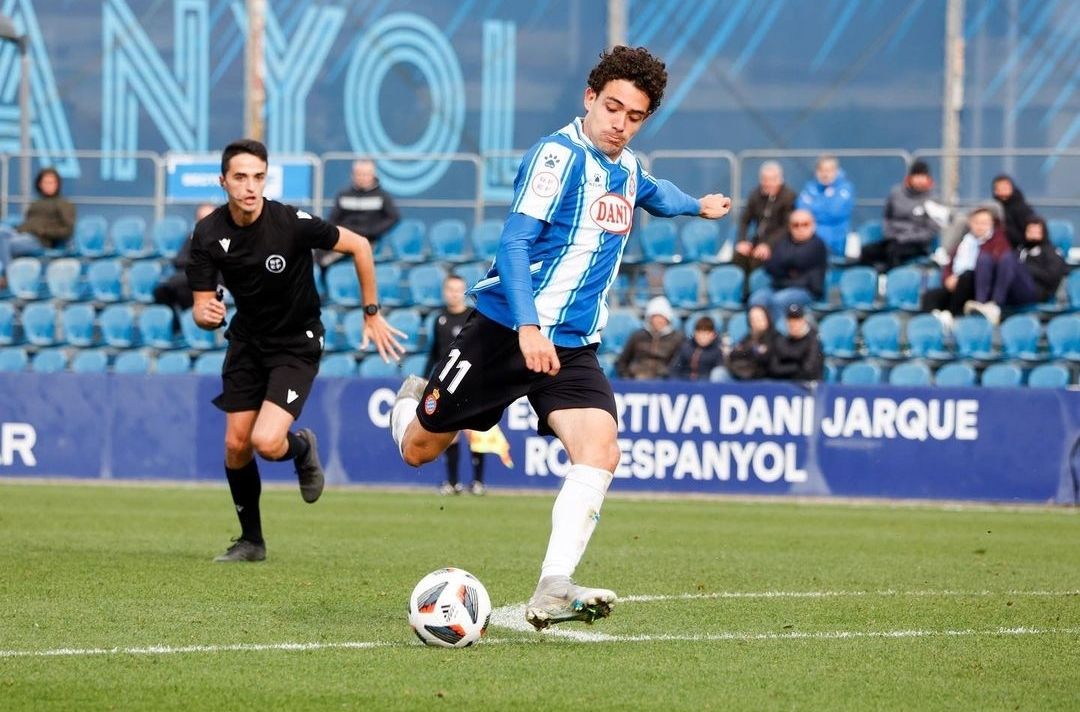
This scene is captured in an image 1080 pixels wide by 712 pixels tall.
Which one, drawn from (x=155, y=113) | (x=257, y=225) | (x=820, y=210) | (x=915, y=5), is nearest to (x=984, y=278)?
(x=820, y=210)

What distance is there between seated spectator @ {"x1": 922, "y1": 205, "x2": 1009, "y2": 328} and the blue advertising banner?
228cm

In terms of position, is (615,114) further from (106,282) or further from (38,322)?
(106,282)

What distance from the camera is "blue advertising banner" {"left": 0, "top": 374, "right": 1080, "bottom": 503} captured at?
16.7 metres

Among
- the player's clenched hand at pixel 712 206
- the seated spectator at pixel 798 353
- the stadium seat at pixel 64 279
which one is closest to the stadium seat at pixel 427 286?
the stadium seat at pixel 64 279

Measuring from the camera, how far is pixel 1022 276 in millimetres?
18453

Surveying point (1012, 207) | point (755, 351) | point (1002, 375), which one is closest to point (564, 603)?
point (755, 351)

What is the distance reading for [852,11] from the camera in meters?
23.1

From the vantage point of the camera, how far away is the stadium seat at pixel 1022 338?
18391 mm

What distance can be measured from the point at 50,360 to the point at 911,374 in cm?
1058

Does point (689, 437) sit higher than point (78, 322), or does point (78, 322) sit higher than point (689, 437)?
point (78, 322)

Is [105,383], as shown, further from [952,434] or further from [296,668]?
[296,668]

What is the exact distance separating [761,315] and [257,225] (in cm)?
925

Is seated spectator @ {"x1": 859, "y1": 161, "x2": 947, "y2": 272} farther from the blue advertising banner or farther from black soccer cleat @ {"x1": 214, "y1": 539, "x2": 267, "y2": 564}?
black soccer cleat @ {"x1": 214, "y1": 539, "x2": 267, "y2": 564}

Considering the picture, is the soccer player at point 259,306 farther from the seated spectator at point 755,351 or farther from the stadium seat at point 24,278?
the stadium seat at point 24,278
